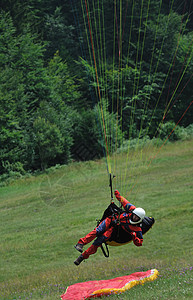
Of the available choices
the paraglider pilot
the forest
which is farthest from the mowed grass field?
the forest

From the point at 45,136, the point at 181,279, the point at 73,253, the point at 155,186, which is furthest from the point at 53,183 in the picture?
the point at 181,279

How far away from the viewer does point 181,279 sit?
340 inches

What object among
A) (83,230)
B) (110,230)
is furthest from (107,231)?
(83,230)

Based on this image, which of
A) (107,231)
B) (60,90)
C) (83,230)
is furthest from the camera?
(60,90)

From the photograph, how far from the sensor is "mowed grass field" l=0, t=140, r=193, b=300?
10758 millimetres

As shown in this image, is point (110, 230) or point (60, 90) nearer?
point (110, 230)

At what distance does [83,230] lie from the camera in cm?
1764

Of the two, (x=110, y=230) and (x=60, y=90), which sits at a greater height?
(x=110, y=230)

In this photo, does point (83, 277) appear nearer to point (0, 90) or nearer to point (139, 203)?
point (139, 203)

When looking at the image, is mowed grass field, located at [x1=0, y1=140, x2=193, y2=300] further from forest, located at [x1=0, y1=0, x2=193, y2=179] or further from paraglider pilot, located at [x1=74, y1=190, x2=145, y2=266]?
forest, located at [x1=0, y1=0, x2=193, y2=179]

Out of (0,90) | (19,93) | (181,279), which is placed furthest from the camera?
(19,93)

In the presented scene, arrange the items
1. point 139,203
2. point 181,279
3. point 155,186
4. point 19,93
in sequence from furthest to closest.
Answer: point 19,93
point 155,186
point 139,203
point 181,279

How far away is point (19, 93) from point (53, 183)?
39.4 feet

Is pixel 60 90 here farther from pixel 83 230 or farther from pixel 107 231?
pixel 107 231
